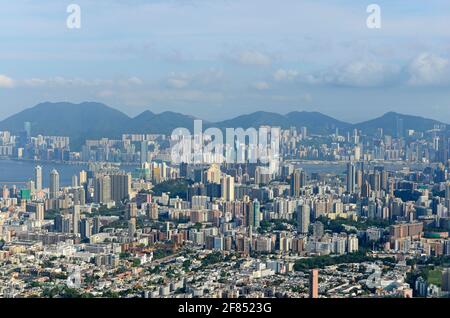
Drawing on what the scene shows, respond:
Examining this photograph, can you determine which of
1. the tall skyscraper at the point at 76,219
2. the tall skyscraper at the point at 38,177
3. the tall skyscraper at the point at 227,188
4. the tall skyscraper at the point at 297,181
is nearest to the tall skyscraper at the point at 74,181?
the tall skyscraper at the point at 38,177

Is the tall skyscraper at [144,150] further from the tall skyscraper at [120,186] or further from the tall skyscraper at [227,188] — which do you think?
the tall skyscraper at [227,188]

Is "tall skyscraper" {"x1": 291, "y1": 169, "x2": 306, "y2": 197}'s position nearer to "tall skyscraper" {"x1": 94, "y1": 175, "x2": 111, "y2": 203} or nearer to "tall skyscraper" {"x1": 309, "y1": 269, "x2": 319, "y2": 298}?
"tall skyscraper" {"x1": 94, "y1": 175, "x2": 111, "y2": 203}

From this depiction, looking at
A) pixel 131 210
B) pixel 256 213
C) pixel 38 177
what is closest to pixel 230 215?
pixel 256 213

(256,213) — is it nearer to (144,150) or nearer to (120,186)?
(144,150)

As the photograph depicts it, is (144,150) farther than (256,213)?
Yes
